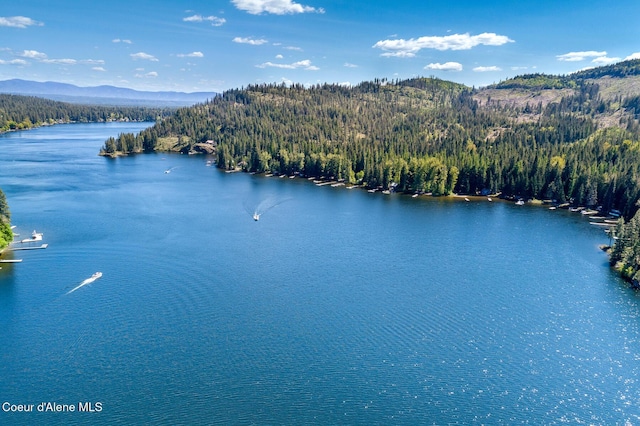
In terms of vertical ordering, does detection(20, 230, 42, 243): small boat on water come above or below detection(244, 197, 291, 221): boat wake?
below

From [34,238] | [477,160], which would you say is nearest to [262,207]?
[34,238]

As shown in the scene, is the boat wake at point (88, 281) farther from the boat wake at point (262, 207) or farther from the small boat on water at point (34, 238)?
the boat wake at point (262, 207)

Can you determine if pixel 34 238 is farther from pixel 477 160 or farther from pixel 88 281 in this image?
pixel 477 160

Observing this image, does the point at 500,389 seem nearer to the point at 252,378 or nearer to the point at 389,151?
the point at 252,378

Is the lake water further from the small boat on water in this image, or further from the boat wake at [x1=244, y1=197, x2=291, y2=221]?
the boat wake at [x1=244, y1=197, x2=291, y2=221]

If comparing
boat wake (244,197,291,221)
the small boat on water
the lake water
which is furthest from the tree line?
the small boat on water

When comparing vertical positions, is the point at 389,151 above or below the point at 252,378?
above

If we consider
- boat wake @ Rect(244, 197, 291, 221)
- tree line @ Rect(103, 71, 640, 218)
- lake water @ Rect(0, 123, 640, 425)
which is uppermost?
tree line @ Rect(103, 71, 640, 218)

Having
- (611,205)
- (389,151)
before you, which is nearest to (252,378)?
(611,205)

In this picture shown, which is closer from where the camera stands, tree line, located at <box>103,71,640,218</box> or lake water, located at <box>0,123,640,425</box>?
lake water, located at <box>0,123,640,425</box>
